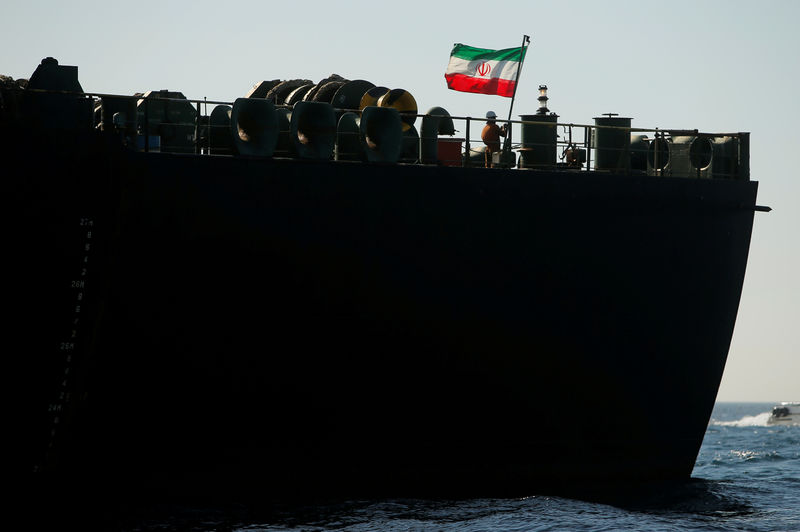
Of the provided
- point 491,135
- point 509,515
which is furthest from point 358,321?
point 491,135

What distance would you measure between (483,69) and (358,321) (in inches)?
260

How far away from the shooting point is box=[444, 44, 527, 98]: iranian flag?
829 inches

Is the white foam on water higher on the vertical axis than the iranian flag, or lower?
lower

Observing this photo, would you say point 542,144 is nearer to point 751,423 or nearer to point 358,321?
point 358,321

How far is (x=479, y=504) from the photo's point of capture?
1802 centimetres

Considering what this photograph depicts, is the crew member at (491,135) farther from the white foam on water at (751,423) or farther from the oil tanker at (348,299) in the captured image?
the white foam on water at (751,423)

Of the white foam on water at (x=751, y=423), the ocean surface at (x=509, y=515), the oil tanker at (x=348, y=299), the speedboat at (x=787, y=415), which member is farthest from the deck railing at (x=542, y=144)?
the white foam on water at (x=751, y=423)

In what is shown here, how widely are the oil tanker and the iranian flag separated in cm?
75

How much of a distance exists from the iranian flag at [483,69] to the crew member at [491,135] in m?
0.74

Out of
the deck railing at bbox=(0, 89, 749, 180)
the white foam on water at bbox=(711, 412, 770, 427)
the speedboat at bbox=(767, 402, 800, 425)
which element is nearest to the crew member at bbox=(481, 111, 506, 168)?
the deck railing at bbox=(0, 89, 749, 180)

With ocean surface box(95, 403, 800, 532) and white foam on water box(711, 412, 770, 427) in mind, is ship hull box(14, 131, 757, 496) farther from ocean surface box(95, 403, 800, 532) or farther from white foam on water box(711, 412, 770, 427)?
white foam on water box(711, 412, 770, 427)

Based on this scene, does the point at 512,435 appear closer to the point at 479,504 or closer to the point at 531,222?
the point at 479,504

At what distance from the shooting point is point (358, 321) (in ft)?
58.1

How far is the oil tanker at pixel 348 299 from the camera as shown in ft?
53.3
